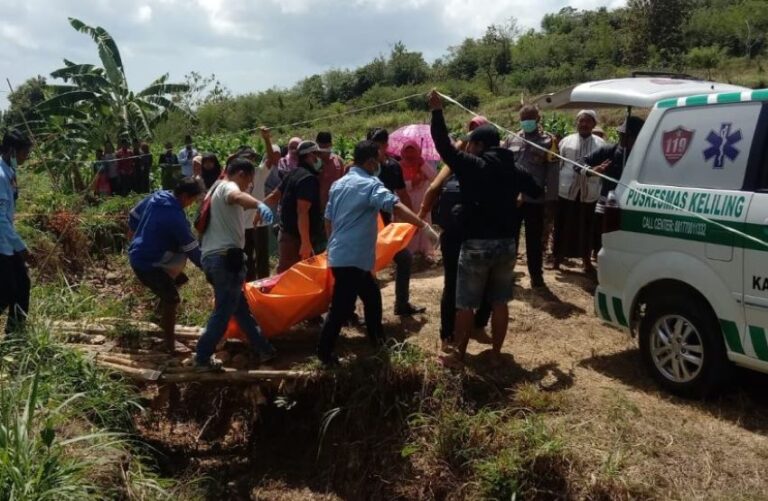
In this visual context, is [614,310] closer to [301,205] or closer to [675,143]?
[675,143]

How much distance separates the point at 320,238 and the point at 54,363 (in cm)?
261

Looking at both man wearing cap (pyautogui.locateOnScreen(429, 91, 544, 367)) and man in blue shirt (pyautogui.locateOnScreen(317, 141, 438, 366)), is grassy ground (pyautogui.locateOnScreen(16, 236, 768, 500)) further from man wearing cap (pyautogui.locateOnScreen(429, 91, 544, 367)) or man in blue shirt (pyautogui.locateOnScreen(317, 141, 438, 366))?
man wearing cap (pyautogui.locateOnScreen(429, 91, 544, 367))

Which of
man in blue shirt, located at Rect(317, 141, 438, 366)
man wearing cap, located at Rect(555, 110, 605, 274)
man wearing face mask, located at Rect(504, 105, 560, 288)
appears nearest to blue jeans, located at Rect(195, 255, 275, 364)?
man in blue shirt, located at Rect(317, 141, 438, 366)

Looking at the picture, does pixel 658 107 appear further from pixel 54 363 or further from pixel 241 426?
pixel 54 363

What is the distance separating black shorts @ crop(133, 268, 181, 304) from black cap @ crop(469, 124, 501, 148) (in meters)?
2.61

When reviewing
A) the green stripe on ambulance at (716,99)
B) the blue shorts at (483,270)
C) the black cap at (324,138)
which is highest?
the green stripe on ambulance at (716,99)

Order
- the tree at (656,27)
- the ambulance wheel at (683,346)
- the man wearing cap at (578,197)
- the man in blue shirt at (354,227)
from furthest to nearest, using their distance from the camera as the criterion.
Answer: the tree at (656,27) < the man wearing cap at (578,197) < the man in blue shirt at (354,227) < the ambulance wheel at (683,346)

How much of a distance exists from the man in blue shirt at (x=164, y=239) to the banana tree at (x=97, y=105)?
13.7m

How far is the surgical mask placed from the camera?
6.43 m

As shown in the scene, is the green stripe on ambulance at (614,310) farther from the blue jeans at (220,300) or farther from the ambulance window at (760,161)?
the blue jeans at (220,300)

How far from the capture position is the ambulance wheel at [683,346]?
4113 millimetres

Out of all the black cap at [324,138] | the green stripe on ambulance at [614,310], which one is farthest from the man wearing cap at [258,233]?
the green stripe on ambulance at [614,310]

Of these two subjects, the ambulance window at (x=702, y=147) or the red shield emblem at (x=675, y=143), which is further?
the red shield emblem at (x=675, y=143)

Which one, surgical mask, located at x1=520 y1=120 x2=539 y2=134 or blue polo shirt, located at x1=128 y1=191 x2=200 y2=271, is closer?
blue polo shirt, located at x1=128 y1=191 x2=200 y2=271
